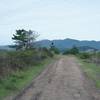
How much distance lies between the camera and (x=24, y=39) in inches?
3447

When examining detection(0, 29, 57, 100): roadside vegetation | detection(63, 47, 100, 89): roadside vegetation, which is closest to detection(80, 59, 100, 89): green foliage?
detection(63, 47, 100, 89): roadside vegetation

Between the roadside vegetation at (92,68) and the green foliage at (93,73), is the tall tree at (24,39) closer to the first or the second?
the roadside vegetation at (92,68)

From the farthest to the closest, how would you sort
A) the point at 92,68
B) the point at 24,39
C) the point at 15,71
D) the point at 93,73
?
the point at 24,39 < the point at 92,68 < the point at 93,73 < the point at 15,71

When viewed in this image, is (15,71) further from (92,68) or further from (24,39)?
(24,39)

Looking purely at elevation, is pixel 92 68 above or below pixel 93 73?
below

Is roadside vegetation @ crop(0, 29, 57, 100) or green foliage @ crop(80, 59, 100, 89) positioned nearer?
roadside vegetation @ crop(0, 29, 57, 100)

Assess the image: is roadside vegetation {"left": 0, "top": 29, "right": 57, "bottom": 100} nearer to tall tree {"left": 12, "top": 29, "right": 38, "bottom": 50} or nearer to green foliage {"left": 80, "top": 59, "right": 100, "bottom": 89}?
green foliage {"left": 80, "top": 59, "right": 100, "bottom": 89}

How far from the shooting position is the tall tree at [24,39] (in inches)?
3371

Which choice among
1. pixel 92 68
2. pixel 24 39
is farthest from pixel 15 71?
pixel 24 39

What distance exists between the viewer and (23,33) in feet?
295

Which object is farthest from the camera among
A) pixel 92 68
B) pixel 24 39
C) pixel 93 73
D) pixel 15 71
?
pixel 24 39

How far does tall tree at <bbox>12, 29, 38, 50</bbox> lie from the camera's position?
85625 mm

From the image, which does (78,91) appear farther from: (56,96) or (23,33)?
(23,33)

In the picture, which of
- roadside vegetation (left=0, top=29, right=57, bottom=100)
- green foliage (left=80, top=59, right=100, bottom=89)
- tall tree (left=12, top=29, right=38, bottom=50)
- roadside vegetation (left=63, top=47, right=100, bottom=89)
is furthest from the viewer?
tall tree (left=12, top=29, right=38, bottom=50)
